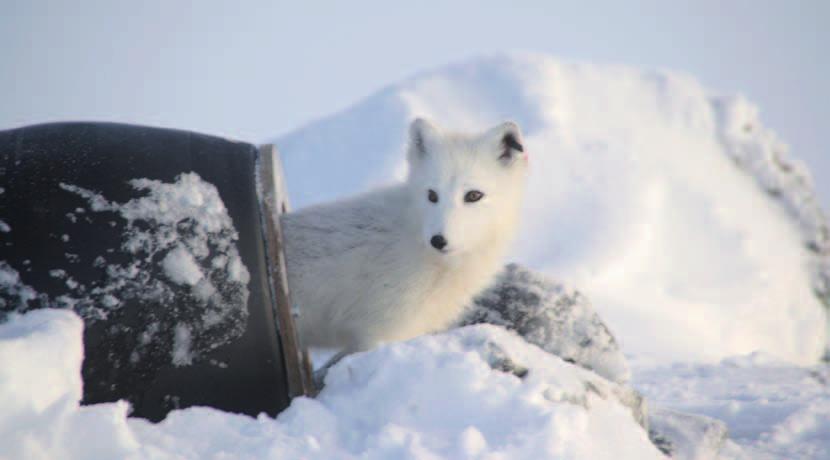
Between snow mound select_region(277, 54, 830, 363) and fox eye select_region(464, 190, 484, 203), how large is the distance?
5.30 m

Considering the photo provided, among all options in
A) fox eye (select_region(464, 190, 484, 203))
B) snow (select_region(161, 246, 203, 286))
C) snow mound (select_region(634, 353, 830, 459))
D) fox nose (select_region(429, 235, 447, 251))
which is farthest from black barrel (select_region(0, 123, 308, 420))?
snow mound (select_region(634, 353, 830, 459))

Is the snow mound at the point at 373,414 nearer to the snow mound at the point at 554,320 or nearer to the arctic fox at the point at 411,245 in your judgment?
the arctic fox at the point at 411,245

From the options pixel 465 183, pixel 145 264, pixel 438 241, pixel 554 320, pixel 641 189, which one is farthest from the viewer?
pixel 641 189

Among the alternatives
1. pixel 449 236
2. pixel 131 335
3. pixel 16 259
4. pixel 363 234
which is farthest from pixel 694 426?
pixel 16 259

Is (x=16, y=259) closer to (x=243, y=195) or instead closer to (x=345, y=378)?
(x=243, y=195)

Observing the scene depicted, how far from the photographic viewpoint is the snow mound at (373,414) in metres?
1.97

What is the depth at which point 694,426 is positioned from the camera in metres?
3.75

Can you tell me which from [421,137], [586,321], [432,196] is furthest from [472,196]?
[586,321]

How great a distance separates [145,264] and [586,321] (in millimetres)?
2852

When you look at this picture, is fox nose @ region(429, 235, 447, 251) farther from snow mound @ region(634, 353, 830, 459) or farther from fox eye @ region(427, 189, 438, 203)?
snow mound @ region(634, 353, 830, 459)

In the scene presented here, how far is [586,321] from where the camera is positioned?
15.0 ft

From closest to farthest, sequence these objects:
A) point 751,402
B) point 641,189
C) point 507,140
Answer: point 507,140
point 751,402
point 641,189

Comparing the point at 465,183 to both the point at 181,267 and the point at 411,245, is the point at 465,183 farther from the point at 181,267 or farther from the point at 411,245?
the point at 181,267

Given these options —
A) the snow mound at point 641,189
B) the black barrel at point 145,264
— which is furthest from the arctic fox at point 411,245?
the snow mound at point 641,189
